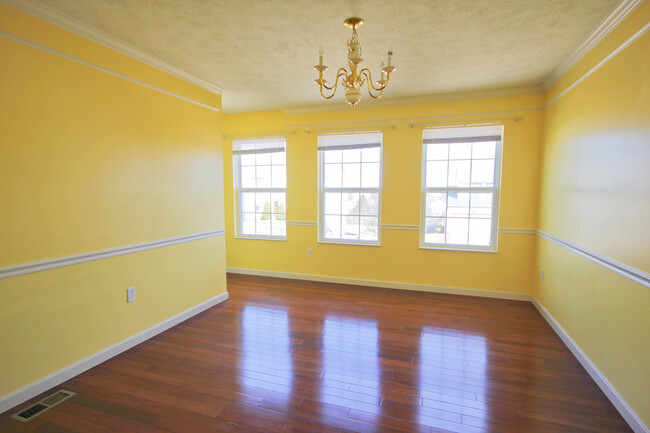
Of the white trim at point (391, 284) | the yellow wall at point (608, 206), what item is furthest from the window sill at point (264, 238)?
the yellow wall at point (608, 206)

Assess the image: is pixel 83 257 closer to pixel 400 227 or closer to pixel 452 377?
pixel 452 377

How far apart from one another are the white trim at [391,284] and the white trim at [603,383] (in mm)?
761

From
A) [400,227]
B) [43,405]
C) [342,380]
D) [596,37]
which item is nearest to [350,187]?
[400,227]

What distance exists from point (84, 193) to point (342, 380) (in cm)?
237

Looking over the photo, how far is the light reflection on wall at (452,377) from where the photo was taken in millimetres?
1890

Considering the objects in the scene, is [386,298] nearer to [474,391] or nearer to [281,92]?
[474,391]

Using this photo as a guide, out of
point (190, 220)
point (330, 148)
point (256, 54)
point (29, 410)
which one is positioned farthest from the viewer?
point (330, 148)

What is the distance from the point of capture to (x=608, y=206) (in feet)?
6.94

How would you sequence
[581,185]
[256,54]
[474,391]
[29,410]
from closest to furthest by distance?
1. [29,410]
2. [474,391]
3. [581,185]
4. [256,54]

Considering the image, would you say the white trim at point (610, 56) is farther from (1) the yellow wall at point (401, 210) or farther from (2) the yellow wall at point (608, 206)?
(1) the yellow wall at point (401, 210)

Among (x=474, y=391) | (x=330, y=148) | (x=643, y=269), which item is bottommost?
(x=474, y=391)

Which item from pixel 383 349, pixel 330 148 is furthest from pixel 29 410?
pixel 330 148

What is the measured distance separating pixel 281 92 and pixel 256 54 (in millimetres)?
1089

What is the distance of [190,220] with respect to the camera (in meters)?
3.32
